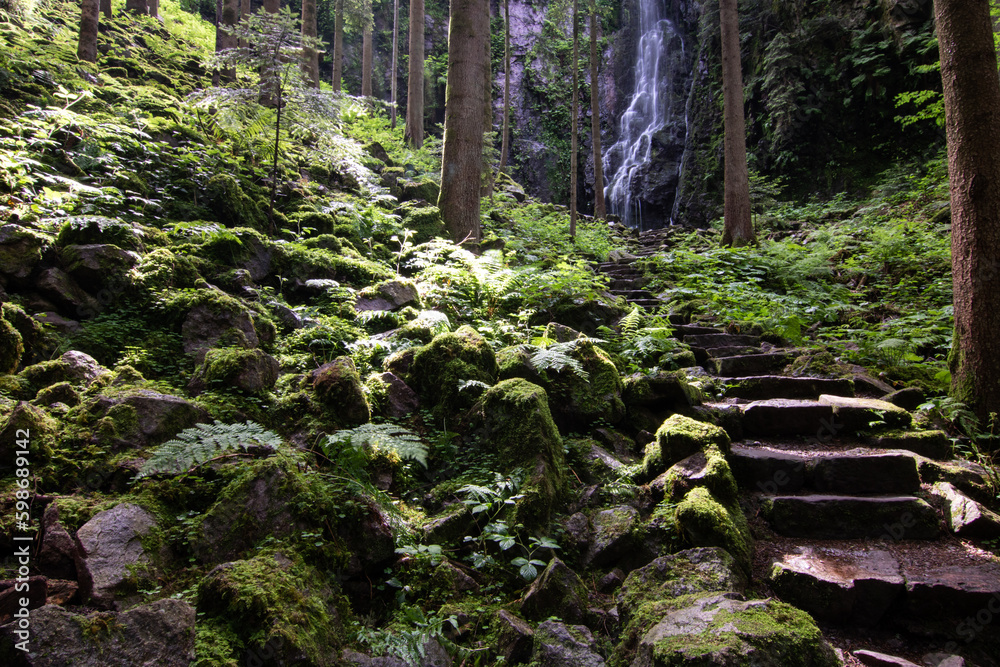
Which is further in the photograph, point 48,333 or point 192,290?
point 192,290

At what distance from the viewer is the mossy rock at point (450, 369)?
13.9 feet

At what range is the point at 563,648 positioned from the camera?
2314 millimetres

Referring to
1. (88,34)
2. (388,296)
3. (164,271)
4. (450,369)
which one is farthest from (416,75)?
(450,369)

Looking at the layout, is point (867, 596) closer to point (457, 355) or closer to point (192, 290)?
point (457, 355)

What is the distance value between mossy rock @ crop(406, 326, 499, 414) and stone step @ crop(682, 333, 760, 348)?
3.79 meters

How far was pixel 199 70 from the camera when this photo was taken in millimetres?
13734

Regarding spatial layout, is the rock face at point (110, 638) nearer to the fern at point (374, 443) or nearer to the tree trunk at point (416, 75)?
the fern at point (374, 443)

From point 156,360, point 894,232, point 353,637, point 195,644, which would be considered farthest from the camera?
point 894,232

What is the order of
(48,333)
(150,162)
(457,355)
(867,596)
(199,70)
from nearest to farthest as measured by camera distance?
(867,596) → (48,333) → (457,355) → (150,162) → (199,70)

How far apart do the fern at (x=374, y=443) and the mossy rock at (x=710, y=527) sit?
5.58ft

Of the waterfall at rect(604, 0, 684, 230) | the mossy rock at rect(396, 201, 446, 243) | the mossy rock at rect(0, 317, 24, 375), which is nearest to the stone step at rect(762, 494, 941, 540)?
the mossy rock at rect(0, 317, 24, 375)

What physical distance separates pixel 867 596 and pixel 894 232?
29.5ft

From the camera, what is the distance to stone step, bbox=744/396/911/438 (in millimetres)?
4480

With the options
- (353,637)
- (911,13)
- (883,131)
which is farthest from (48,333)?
(911,13)
